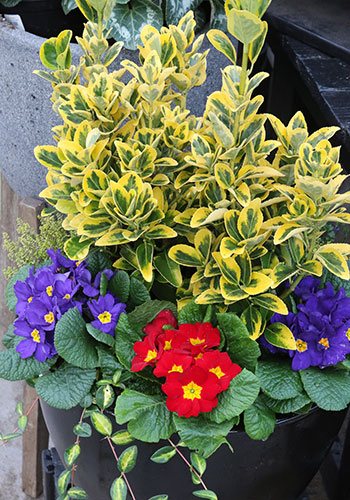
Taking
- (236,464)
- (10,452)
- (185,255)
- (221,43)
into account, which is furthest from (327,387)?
(10,452)

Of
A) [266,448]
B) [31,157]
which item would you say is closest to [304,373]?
[266,448]

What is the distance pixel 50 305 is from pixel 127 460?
246 millimetres

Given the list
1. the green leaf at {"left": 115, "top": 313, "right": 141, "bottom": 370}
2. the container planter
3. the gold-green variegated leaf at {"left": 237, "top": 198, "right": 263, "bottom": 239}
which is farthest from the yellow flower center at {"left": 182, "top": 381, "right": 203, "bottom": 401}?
the container planter

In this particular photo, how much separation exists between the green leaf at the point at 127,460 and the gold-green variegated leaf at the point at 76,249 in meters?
0.27

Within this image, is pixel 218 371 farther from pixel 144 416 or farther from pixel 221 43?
pixel 221 43

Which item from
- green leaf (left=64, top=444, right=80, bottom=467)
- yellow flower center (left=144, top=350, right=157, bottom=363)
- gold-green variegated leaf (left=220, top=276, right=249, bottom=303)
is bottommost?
green leaf (left=64, top=444, right=80, bottom=467)

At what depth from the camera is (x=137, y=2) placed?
126 cm

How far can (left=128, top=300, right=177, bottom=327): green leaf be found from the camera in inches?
38.1

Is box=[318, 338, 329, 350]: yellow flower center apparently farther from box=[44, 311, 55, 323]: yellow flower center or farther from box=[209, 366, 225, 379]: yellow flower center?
box=[44, 311, 55, 323]: yellow flower center

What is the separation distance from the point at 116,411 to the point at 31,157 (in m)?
0.62

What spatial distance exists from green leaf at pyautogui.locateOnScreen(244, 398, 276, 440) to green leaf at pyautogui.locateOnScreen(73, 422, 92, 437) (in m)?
0.21

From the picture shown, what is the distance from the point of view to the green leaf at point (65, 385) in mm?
915

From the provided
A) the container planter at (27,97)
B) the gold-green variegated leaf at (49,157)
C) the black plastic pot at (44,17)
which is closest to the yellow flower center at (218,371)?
the gold-green variegated leaf at (49,157)

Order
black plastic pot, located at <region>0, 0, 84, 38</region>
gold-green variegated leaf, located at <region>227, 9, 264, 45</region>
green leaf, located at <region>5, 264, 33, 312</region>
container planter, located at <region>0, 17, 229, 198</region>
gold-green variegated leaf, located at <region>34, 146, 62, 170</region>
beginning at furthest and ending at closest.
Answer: black plastic pot, located at <region>0, 0, 84, 38</region> → container planter, located at <region>0, 17, 229, 198</region> → green leaf, located at <region>5, 264, 33, 312</region> → gold-green variegated leaf, located at <region>34, 146, 62, 170</region> → gold-green variegated leaf, located at <region>227, 9, 264, 45</region>
